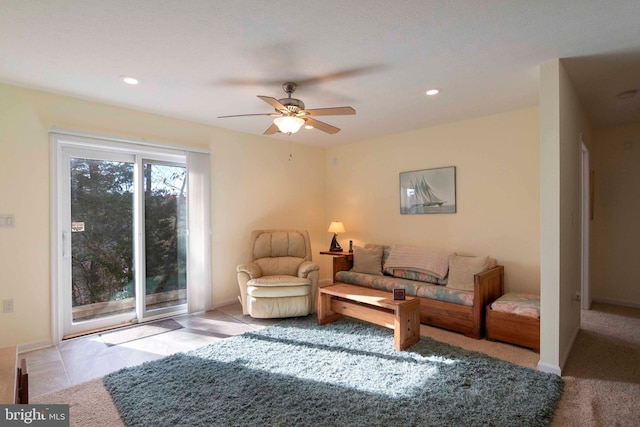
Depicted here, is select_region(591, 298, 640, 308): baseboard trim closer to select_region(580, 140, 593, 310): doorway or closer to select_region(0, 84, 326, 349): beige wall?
select_region(580, 140, 593, 310): doorway

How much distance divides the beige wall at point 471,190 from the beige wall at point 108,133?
121 centimetres

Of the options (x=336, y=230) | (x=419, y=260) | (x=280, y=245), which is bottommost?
(x=419, y=260)

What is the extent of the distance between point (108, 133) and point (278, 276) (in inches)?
99.0

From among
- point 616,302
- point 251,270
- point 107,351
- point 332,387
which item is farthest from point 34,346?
point 616,302

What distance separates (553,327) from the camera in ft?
7.75

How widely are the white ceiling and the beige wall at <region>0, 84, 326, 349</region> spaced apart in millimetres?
260

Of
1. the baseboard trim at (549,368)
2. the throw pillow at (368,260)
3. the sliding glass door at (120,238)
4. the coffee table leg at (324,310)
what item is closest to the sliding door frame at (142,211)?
the sliding glass door at (120,238)

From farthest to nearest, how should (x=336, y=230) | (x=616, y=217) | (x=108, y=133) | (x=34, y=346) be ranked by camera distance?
1. (x=336, y=230)
2. (x=616, y=217)
3. (x=108, y=133)
4. (x=34, y=346)

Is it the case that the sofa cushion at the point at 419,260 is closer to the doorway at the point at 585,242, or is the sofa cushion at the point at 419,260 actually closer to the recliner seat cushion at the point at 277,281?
the recliner seat cushion at the point at 277,281

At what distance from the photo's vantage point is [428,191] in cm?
434

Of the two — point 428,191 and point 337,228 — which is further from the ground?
point 428,191

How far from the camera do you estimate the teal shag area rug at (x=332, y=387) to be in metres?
1.88

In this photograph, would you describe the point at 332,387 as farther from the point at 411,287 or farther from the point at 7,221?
the point at 7,221

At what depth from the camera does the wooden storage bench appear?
2764 millimetres
